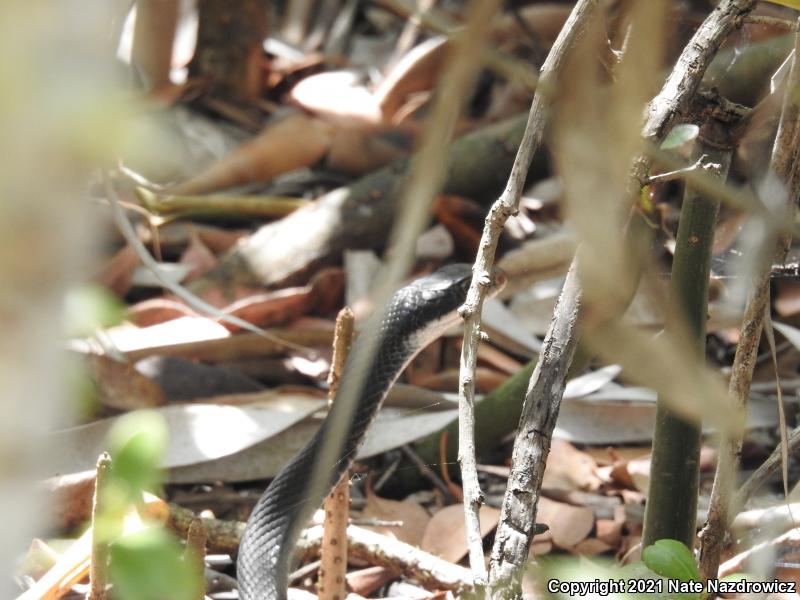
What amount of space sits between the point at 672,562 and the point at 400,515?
1.02 meters

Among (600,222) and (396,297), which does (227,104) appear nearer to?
(396,297)

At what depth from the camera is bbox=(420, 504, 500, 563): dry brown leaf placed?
2012mm

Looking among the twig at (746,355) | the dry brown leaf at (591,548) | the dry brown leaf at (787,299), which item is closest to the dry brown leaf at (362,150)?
the dry brown leaf at (787,299)

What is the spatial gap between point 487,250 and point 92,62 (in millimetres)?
854

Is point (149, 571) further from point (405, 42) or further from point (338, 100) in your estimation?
point (405, 42)

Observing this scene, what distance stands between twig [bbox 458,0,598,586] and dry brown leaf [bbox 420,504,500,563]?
0.97 metres

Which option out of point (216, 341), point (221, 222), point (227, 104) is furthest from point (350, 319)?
point (227, 104)

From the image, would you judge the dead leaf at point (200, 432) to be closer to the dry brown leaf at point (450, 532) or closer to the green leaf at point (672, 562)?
the dry brown leaf at point (450, 532)

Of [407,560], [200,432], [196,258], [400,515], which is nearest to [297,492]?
[407,560]

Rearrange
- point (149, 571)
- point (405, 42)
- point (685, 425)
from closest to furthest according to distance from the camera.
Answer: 1. point (149, 571)
2. point (685, 425)
3. point (405, 42)

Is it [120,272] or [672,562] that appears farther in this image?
[120,272]

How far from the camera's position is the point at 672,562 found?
1.23 meters

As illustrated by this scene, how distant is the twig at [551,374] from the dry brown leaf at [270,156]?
227 cm

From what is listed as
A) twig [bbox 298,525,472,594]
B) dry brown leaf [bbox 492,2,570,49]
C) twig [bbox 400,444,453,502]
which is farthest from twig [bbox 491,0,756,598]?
dry brown leaf [bbox 492,2,570,49]
